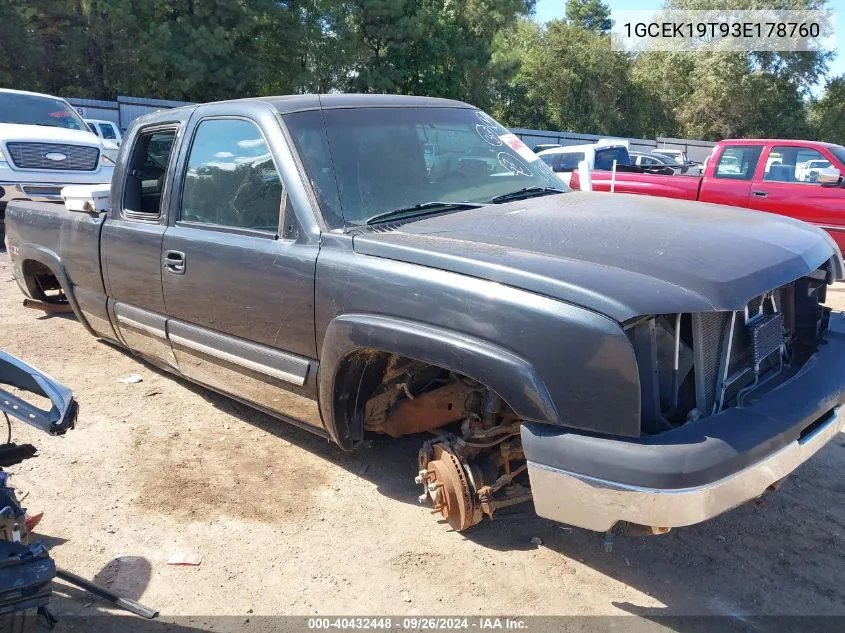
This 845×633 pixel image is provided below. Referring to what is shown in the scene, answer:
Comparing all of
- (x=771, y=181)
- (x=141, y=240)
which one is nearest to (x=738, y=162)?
(x=771, y=181)

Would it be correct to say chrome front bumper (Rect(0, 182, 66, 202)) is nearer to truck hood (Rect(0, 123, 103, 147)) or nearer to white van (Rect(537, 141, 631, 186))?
truck hood (Rect(0, 123, 103, 147))

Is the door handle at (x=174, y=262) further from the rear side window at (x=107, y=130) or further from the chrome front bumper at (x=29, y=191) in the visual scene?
the rear side window at (x=107, y=130)

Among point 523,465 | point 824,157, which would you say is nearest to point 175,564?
point 523,465

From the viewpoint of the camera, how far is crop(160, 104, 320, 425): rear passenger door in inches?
126

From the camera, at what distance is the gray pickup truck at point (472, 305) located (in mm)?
2273

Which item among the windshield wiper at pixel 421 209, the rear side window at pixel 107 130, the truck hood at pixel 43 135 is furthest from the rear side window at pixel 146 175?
the rear side window at pixel 107 130

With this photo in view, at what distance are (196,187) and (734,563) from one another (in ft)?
10.5

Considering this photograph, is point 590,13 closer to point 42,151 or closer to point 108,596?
point 42,151

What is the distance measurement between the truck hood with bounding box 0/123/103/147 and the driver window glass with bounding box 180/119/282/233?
26.3 ft

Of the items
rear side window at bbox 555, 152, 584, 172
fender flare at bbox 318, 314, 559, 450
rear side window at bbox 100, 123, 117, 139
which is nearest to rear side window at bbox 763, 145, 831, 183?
rear side window at bbox 555, 152, 584, 172

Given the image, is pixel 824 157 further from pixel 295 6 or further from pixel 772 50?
pixel 772 50

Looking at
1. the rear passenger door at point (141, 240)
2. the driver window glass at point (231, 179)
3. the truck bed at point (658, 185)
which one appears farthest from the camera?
the truck bed at point (658, 185)

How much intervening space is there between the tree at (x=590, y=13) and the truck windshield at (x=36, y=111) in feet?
137

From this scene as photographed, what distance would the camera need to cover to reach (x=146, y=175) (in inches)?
176
